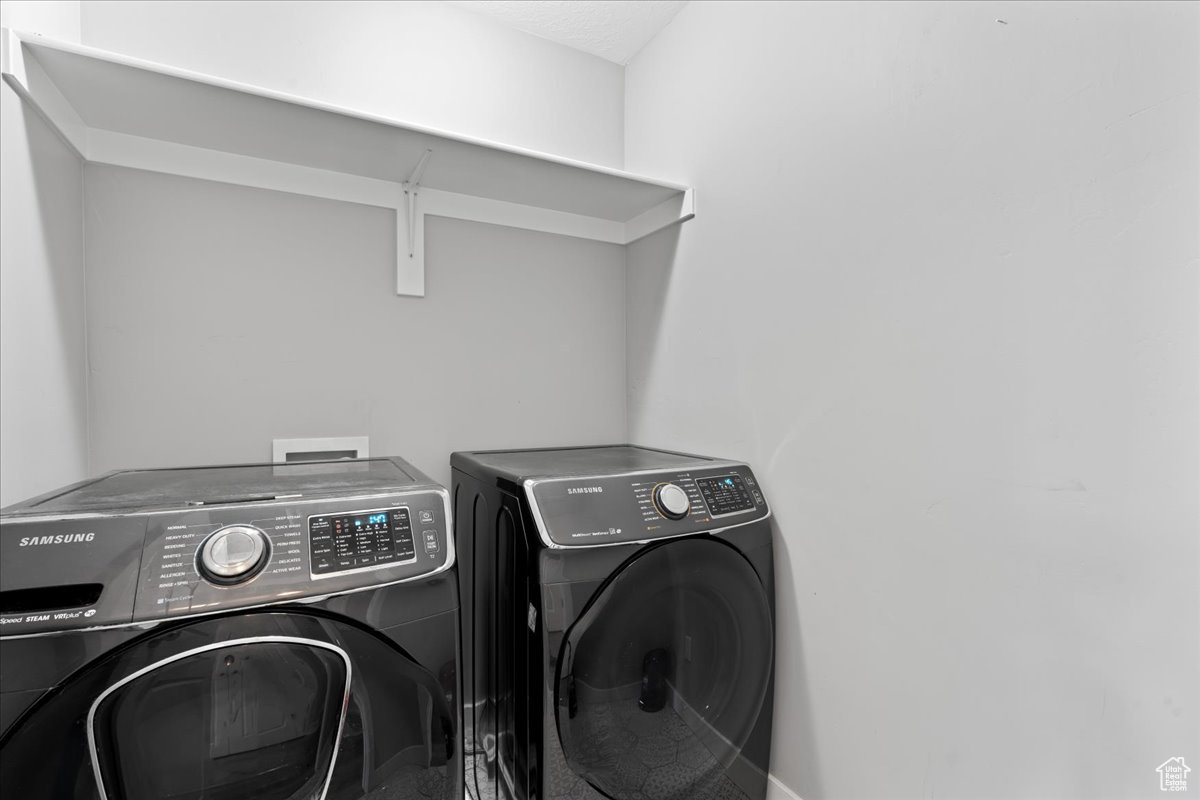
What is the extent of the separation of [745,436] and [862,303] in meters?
0.47

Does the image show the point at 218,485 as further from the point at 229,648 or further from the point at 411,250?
the point at 411,250

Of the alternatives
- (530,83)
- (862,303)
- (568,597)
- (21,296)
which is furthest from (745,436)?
(21,296)

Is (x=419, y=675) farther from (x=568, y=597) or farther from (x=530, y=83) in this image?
(x=530, y=83)

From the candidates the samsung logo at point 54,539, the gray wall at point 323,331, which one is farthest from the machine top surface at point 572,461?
the samsung logo at point 54,539

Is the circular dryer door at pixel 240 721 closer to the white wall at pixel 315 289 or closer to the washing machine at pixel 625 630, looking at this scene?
the washing machine at pixel 625 630

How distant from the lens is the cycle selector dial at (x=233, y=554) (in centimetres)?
81

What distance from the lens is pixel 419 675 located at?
3.01 feet

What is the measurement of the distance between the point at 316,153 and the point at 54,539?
111 cm

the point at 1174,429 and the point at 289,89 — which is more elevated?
the point at 289,89

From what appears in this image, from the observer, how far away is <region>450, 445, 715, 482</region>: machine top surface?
1330mm

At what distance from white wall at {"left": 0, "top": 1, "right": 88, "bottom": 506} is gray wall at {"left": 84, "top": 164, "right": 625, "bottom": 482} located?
0.09m

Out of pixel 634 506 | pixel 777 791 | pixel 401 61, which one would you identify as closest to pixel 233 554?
pixel 634 506

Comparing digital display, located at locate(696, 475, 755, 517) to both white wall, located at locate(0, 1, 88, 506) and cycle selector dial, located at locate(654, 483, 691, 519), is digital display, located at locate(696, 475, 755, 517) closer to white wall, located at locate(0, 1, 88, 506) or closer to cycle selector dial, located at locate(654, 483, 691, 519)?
cycle selector dial, located at locate(654, 483, 691, 519)

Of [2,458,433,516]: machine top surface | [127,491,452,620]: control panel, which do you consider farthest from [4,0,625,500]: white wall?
[127,491,452,620]: control panel
